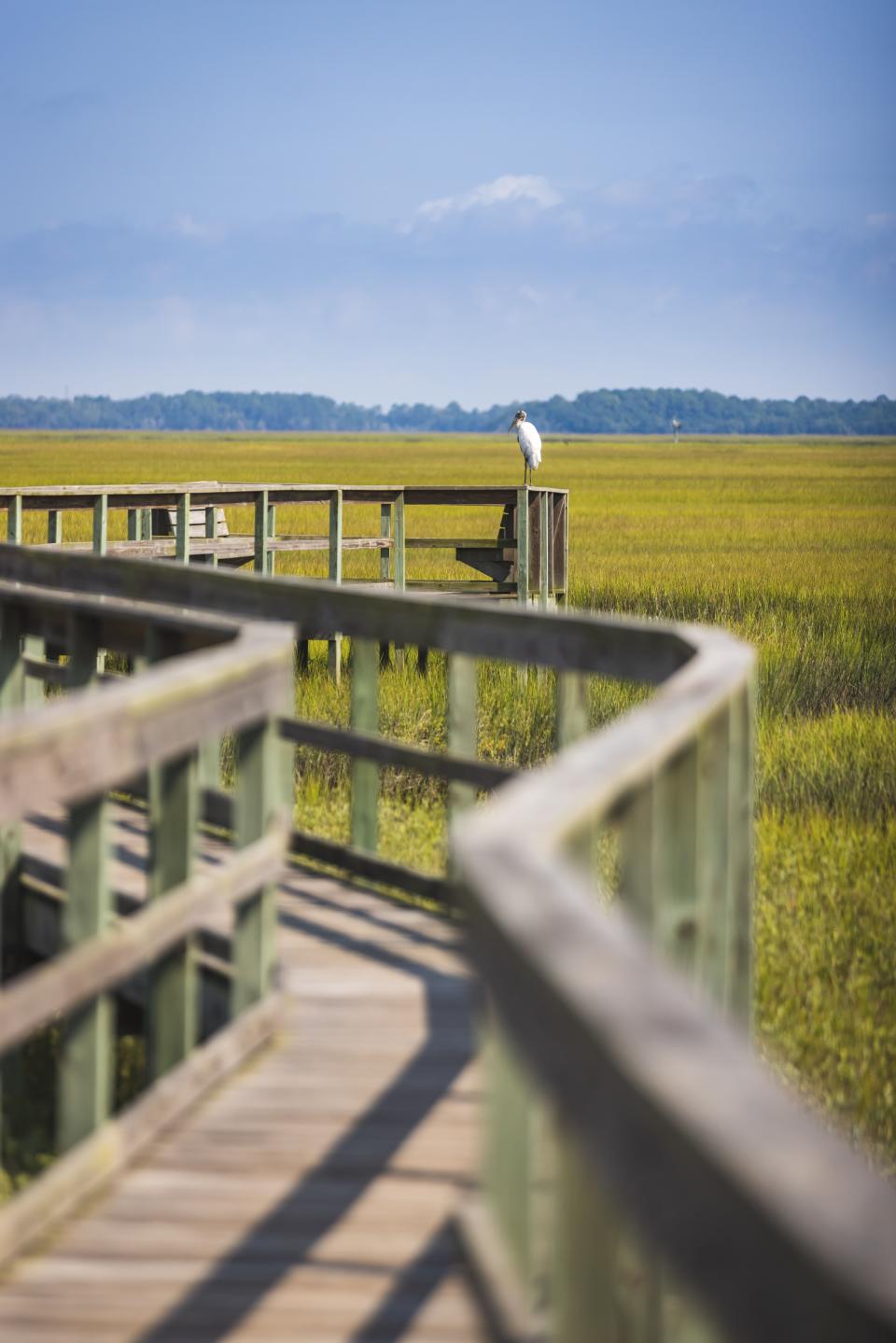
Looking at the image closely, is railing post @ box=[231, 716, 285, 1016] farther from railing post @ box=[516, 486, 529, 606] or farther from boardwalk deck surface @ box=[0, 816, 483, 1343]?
railing post @ box=[516, 486, 529, 606]

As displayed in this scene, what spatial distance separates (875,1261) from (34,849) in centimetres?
459

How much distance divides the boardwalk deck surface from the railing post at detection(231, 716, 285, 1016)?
0.54ft

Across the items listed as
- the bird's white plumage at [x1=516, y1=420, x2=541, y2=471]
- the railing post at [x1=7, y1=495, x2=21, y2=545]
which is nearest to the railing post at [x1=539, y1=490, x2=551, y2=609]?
the railing post at [x1=7, y1=495, x2=21, y2=545]

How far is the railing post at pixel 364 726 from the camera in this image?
508 cm

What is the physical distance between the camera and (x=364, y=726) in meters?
5.08

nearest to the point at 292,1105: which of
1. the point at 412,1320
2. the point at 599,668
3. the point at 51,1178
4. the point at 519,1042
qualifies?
the point at 51,1178

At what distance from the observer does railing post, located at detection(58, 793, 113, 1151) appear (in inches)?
113

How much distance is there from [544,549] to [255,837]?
33.7 feet

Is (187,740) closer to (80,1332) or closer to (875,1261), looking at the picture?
(80,1332)

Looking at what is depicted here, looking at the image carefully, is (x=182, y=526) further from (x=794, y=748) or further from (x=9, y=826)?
(x=9, y=826)

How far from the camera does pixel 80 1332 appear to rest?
234 cm

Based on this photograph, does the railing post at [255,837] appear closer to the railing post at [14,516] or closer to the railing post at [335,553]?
the railing post at [14,516]

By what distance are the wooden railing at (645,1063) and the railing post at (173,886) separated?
0.64 meters

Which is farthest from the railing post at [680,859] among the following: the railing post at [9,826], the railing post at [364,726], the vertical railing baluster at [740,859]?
the railing post at [9,826]
